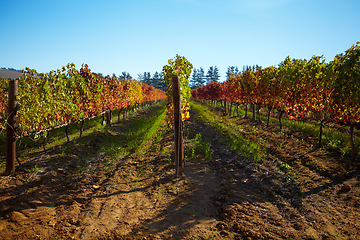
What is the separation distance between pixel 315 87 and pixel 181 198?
8.57 meters

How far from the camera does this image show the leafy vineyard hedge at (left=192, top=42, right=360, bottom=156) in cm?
665

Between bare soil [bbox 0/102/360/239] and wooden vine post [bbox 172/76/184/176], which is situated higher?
wooden vine post [bbox 172/76/184/176]

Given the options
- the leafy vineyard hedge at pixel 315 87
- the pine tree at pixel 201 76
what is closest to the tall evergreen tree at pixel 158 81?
the pine tree at pixel 201 76

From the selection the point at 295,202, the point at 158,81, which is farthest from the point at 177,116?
the point at 158,81

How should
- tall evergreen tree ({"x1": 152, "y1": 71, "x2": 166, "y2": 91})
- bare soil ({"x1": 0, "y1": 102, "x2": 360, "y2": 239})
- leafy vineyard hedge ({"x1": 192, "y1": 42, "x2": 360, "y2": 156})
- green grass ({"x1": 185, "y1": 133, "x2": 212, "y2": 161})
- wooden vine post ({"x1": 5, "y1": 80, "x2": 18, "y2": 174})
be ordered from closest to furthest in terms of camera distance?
1. bare soil ({"x1": 0, "y1": 102, "x2": 360, "y2": 239})
2. wooden vine post ({"x1": 5, "y1": 80, "x2": 18, "y2": 174})
3. leafy vineyard hedge ({"x1": 192, "y1": 42, "x2": 360, "y2": 156})
4. green grass ({"x1": 185, "y1": 133, "x2": 212, "y2": 161})
5. tall evergreen tree ({"x1": 152, "y1": 71, "x2": 166, "y2": 91})

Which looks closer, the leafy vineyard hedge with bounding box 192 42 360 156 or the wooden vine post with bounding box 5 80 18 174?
the wooden vine post with bounding box 5 80 18 174

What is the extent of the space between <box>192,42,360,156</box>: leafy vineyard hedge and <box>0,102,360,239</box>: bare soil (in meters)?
2.16

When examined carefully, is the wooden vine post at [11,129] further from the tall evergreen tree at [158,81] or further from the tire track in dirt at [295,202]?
the tall evergreen tree at [158,81]

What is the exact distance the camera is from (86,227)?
3.69 metres

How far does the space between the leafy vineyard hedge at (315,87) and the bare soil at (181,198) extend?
85.1 inches

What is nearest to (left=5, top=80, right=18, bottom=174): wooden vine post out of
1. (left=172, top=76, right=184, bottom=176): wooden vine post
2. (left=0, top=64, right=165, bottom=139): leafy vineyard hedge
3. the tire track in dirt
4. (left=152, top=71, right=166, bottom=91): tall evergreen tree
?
(left=0, top=64, right=165, bottom=139): leafy vineyard hedge

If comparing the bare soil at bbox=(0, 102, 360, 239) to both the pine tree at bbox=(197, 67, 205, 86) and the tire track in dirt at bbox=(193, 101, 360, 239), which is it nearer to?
the tire track in dirt at bbox=(193, 101, 360, 239)

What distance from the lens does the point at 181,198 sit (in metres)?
4.76

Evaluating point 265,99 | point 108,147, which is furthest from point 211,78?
point 108,147
